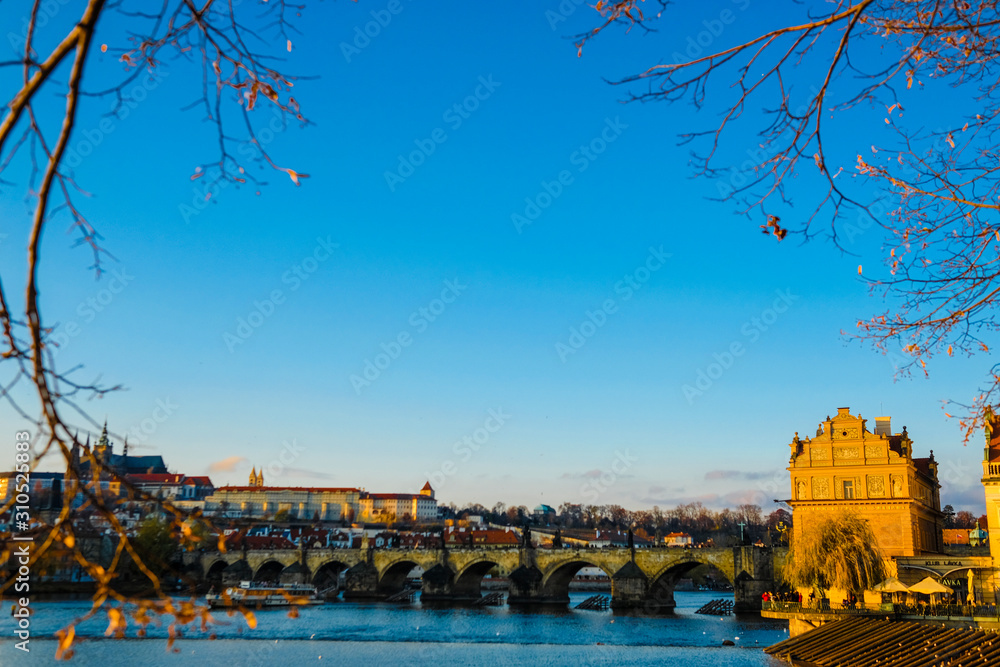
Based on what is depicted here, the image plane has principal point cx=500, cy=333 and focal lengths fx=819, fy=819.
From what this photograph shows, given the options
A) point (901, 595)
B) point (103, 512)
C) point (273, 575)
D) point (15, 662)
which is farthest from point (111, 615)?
point (273, 575)

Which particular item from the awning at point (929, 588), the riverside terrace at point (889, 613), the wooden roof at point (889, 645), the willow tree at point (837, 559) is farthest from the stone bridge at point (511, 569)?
the wooden roof at point (889, 645)

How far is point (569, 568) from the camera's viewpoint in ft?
182

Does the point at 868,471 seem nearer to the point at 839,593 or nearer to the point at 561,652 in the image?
the point at 839,593

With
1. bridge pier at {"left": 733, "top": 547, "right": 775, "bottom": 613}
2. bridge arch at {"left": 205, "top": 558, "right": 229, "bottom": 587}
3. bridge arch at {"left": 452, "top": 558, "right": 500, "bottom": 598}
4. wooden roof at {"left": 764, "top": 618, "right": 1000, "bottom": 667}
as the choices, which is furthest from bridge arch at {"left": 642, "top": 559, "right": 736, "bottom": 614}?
bridge arch at {"left": 205, "top": 558, "right": 229, "bottom": 587}

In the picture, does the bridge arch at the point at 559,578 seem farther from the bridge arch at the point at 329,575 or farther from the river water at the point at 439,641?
the bridge arch at the point at 329,575

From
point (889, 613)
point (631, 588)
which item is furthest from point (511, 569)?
point (889, 613)

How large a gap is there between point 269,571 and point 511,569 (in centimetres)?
2379

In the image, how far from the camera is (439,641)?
1303 inches

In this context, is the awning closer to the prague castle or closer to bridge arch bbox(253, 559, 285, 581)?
bridge arch bbox(253, 559, 285, 581)

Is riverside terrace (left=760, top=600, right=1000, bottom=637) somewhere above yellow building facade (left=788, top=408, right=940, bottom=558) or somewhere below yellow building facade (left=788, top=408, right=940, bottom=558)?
below

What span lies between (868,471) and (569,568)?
82.8 feet

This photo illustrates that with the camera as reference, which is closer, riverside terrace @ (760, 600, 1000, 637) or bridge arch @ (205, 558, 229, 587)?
riverside terrace @ (760, 600, 1000, 637)

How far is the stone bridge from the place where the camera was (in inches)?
1762

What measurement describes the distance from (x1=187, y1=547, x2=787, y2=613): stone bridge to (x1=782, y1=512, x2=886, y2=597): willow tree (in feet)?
49.3
